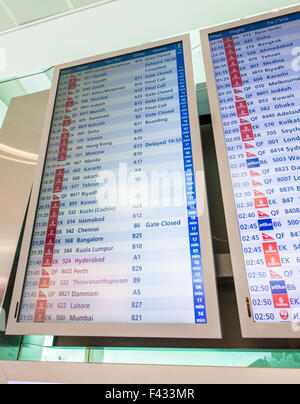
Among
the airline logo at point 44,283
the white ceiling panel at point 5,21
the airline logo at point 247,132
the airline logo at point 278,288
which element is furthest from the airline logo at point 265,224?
the white ceiling panel at point 5,21

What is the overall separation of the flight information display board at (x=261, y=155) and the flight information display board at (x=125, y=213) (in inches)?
3.5

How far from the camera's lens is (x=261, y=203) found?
2.34 feet

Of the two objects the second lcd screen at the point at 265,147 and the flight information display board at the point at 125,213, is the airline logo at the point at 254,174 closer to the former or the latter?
the second lcd screen at the point at 265,147

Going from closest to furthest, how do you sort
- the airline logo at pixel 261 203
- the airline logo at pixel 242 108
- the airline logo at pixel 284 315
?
the airline logo at pixel 284 315
the airline logo at pixel 261 203
the airline logo at pixel 242 108

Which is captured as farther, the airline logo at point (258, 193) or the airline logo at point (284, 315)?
the airline logo at point (258, 193)

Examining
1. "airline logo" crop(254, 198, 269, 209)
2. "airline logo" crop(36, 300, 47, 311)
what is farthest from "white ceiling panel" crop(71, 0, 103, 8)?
"airline logo" crop(36, 300, 47, 311)

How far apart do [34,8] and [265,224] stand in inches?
56.3

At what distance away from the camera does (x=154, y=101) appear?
95 cm

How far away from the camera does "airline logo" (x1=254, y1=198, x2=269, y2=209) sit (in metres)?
0.71

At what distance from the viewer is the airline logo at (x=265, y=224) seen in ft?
2.24

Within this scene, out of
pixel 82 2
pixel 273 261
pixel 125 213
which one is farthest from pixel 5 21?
pixel 273 261

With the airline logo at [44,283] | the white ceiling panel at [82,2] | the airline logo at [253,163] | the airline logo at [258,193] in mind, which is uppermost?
the white ceiling panel at [82,2]

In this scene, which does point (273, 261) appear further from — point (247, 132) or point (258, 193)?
point (247, 132)
